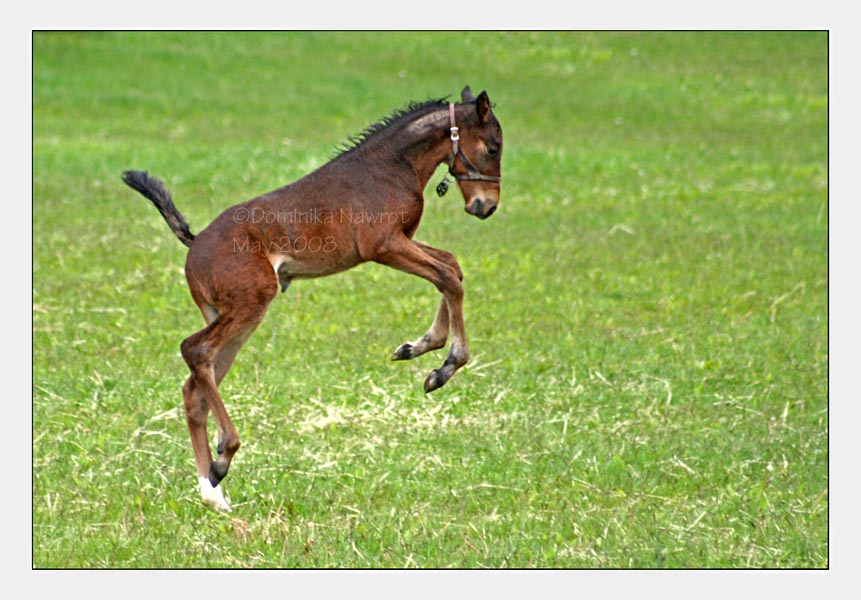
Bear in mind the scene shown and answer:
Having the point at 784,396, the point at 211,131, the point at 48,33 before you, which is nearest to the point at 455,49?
the point at 211,131

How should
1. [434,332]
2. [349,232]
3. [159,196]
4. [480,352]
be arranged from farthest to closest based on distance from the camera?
[480,352]
[159,196]
[434,332]
[349,232]

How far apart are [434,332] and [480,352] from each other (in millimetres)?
5834

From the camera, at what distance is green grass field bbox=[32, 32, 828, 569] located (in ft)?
27.7

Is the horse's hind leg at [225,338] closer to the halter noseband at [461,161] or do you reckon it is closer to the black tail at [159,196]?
the black tail at [159,196]

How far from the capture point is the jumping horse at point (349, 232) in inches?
276

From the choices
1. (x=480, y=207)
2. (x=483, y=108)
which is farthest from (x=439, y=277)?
(x=483, y=108)

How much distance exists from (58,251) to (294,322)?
15.2ft

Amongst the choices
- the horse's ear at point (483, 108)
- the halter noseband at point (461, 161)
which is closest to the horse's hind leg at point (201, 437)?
the halter noseband at point (461, 161)

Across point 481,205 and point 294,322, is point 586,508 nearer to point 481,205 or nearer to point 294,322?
point 481,205

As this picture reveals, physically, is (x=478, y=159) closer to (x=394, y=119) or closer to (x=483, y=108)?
(x=483, y=108)

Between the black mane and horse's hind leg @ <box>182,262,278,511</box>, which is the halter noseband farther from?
horse's hind leg @ <box>182,262,278,511</box>

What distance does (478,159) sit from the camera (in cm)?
713

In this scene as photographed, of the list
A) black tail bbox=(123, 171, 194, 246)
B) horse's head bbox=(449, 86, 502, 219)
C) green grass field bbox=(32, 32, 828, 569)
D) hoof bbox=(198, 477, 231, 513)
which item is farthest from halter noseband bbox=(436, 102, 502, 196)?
green grass field bbox=(32, 32, 828, 569)

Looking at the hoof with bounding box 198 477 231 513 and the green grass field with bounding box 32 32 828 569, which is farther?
the green grass field with bounding box 32 32 828 569
